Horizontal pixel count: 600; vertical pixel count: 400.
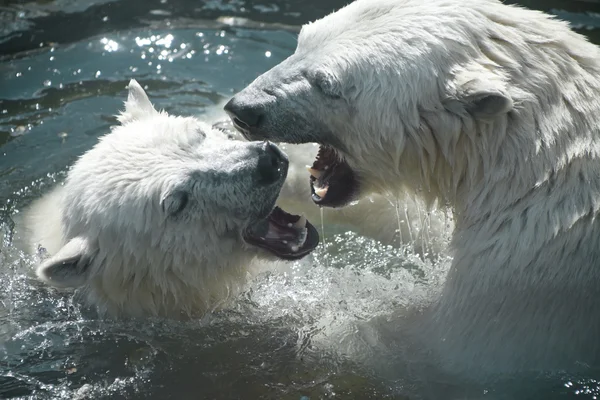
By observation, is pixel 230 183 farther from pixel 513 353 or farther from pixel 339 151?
pixel 513 353

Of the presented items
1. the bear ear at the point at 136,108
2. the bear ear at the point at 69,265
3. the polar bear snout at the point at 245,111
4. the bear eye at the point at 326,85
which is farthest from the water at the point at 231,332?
the bear eye at the point at 326,85

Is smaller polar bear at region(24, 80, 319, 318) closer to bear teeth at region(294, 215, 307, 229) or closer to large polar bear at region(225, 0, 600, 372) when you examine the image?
bear teeth at region(294, 215, 307, 229)

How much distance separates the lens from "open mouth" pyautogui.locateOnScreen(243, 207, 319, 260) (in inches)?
164

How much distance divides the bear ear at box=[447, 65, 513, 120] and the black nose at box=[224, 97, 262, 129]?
3.13ft

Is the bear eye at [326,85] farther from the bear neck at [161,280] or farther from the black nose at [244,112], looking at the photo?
the bear neck at [161,280]

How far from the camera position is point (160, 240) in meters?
4.05

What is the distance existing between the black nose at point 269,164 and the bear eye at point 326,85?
0.39 meters

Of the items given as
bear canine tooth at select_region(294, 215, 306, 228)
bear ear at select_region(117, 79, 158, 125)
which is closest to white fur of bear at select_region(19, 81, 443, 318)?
bear ear at select_region(117, 79, 158, 125)

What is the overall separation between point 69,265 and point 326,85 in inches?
61.1

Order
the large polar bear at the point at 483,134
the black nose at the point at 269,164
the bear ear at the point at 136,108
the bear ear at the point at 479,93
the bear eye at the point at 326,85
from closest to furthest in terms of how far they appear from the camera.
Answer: the bear ear at the point at 479,93
the large polar bear at the point at 483,134
the bear eye at the point at 326,85
the black nose at the point at 269,164
the bear ear at the point at 136,108

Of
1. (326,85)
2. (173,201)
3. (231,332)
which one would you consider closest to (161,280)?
(173,201)

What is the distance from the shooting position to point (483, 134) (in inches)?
147

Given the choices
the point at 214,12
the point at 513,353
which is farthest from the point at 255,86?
the point at 214,12

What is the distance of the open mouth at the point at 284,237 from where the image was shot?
13.6ft
